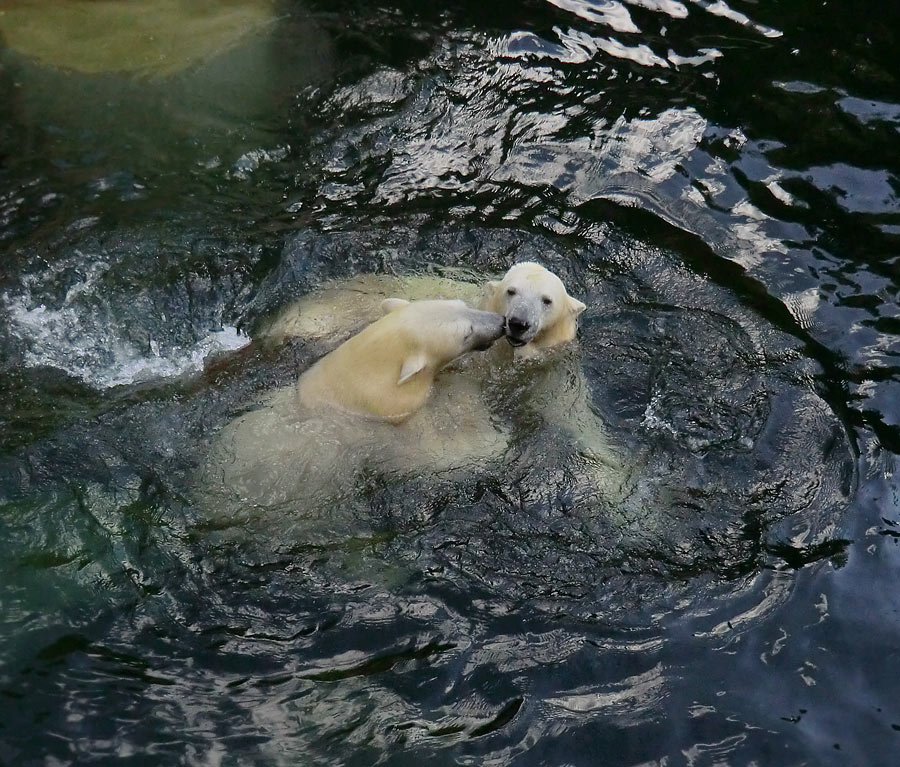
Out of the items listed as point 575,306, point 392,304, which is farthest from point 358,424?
point 575,306

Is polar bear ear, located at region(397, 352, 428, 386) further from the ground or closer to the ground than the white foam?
further from the ground

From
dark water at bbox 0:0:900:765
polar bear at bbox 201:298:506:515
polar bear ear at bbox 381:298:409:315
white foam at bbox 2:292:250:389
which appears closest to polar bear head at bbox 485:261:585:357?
polar bear at bbox 201:298:506:515

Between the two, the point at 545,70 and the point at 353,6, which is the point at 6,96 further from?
the point at 545,70

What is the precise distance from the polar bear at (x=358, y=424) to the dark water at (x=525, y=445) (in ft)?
0.64

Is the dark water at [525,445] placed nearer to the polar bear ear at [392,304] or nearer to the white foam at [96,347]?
the white foam at [96,347]

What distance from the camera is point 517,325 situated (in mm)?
5625

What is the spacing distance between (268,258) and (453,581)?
3.02m

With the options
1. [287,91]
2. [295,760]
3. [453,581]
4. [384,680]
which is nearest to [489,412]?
[453,581]

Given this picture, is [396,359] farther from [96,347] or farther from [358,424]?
[96,347]

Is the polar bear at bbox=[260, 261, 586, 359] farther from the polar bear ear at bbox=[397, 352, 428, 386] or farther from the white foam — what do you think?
the polar bear ear at bbox=[397, 352, 428, 386]

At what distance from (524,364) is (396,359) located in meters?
1.14

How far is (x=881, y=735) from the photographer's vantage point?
4.43 m

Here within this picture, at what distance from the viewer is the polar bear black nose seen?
5.61 metres

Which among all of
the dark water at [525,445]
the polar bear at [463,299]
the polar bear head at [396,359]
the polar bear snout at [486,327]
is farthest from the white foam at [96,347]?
the polar bear snout at [486,327]
